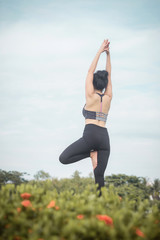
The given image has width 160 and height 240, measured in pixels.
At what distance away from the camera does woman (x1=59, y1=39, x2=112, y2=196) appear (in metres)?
5.64

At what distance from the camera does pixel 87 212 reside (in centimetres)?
344

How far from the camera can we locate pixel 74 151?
566 centimetres

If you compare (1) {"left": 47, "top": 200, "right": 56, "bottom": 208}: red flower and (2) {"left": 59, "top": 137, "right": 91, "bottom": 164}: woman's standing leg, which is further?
(2) {"left": 59, "top": 137, "right": 91, "bottom": 164}: woman's standing leg

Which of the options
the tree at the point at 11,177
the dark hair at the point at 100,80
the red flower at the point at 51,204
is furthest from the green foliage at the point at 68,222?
the tree at the point at 11,177

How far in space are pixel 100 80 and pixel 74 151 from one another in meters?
1.61

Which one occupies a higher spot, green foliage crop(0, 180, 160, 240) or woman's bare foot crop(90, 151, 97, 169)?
woman's bare foot crop(90, 151, 97, 169)

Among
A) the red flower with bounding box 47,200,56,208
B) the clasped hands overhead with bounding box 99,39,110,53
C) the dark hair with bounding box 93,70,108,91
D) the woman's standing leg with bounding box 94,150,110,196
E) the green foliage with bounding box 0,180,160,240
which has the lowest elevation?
the green foliage with bounding box 0,180,160,240

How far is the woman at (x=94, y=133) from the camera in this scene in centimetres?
564

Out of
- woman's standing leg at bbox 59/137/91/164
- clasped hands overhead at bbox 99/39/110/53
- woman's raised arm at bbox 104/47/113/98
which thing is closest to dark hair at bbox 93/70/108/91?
woman's raised arm at bbox 104/47/113/98

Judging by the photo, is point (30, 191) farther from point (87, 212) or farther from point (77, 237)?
point (77, 237)

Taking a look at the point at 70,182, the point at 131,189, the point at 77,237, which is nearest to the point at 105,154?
the point at 77,237

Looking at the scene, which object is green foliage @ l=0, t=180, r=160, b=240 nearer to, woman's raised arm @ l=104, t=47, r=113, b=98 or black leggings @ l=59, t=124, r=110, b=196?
black leggings @ l=59, t=124, r=110, b=196

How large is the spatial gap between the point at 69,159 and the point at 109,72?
2181 millimetres

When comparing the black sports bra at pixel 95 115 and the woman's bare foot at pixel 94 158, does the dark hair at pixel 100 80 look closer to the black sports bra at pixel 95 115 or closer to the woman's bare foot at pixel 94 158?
the black sports bra at pixel 95 115
